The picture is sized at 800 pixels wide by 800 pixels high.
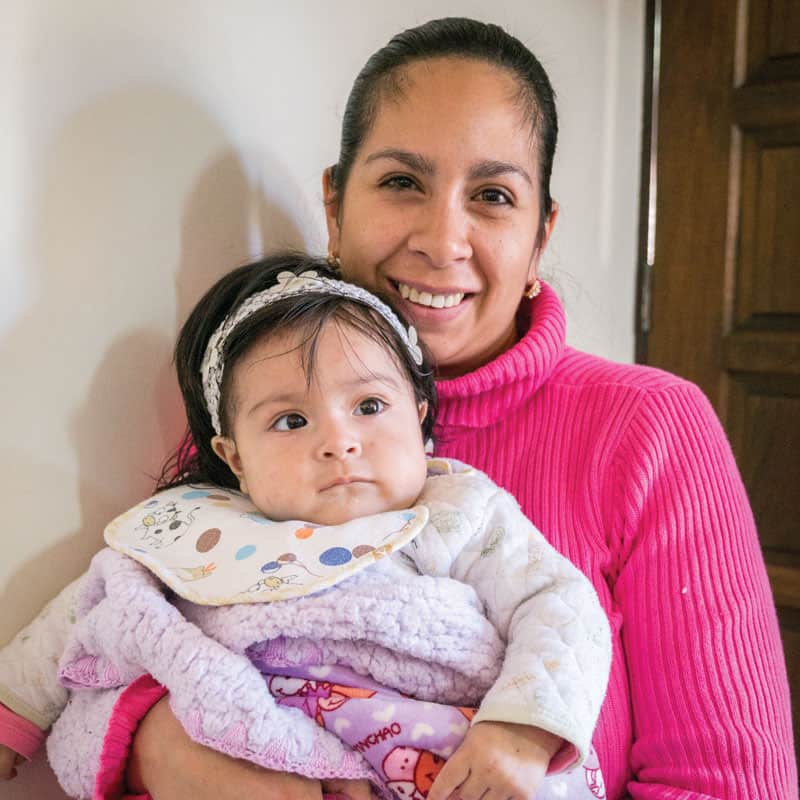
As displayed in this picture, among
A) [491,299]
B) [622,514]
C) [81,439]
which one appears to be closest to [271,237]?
[491,299]

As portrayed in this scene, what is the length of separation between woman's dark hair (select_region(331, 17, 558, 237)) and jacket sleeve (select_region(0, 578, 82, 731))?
740 millimetres

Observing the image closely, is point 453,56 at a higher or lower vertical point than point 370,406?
higher

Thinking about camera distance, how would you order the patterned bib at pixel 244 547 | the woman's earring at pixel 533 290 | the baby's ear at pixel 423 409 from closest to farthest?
the patterned bib at pixel 244 547, the baby's ear at pixel 423 409, the woman's earring at pixel 533 290

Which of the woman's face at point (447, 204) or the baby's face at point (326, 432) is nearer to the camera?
the baby's face at point (326, 432)

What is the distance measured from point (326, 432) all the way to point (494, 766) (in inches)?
15.6

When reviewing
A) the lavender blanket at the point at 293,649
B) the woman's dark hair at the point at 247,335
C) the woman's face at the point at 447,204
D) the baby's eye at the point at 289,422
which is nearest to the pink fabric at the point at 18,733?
the lavender blanket at the point at 293,649

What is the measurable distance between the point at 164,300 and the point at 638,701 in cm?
85

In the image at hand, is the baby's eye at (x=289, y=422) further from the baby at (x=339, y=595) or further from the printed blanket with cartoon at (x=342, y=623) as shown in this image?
the printed blanket with cartoon at (x=342, y=623)

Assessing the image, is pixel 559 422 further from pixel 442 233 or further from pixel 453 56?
pixel 453 56

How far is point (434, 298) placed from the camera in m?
1.31

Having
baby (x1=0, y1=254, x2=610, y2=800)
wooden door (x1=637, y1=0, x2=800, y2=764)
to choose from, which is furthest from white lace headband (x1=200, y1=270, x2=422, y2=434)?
wooden door (x1=637, y1=0, x2=800, y2=764)

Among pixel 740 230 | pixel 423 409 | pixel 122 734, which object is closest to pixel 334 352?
pixel 423 409

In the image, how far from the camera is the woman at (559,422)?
115 centimetres

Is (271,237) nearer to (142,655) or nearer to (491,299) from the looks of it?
(491,299)
